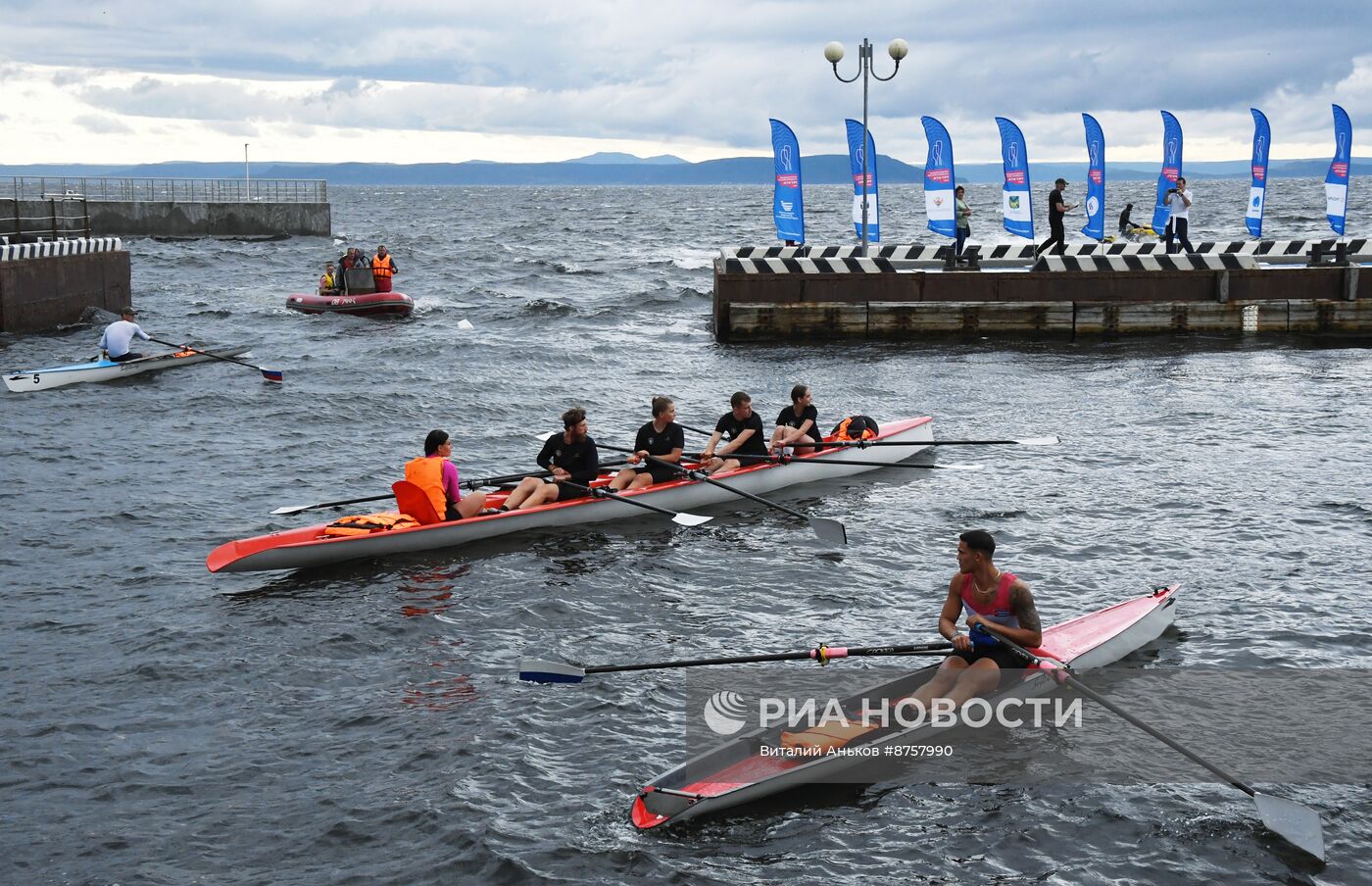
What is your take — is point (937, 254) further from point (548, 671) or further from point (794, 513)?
point (548, 671)

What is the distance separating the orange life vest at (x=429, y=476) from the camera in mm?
14695

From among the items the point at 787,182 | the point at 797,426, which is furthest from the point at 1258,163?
the point at 797,426

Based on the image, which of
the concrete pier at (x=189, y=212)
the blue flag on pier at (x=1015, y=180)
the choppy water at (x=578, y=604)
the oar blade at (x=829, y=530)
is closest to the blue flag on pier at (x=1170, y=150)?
the blue flag on pier at (x=1015, y=180)

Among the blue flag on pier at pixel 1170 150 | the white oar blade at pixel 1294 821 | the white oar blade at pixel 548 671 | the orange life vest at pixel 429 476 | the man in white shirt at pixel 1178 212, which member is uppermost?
the blue flag on pier at pixel 1170 150

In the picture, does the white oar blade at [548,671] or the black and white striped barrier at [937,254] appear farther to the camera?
the black and white striped barrier at [937,254]

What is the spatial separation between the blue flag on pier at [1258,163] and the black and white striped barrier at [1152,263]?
8202 mm

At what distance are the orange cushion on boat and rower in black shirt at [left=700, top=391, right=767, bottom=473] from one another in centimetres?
392

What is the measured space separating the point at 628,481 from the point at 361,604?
14.0 feet

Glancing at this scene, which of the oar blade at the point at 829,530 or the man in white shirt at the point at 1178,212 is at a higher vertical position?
the man in white shirt at the point at 1178,212

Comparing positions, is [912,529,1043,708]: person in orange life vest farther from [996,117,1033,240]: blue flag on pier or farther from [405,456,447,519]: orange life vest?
[996,117,1033,240]: blue flag on pier

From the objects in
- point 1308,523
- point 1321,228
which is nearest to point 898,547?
point 1308,523

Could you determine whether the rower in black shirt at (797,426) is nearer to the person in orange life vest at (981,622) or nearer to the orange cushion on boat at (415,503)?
the orange cushion on boat at (415,503)

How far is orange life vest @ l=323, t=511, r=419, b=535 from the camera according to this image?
1448cm

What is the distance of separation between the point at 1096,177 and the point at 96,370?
26.8m
